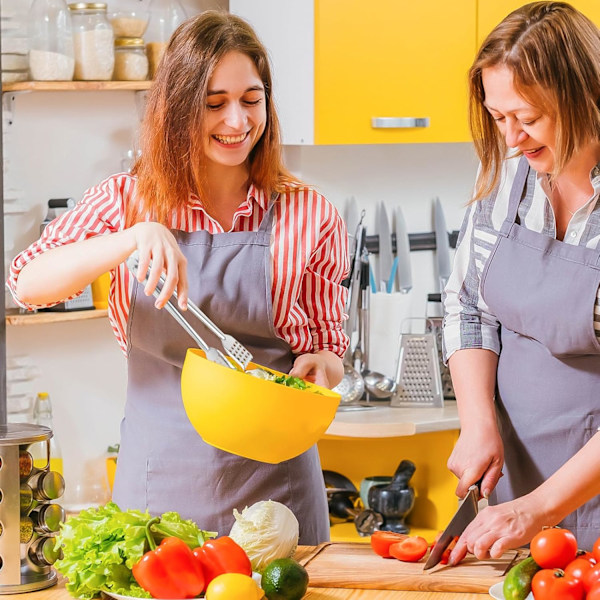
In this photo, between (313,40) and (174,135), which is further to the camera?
(313,40)

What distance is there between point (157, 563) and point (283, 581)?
16cm

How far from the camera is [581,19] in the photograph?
5.13 feet

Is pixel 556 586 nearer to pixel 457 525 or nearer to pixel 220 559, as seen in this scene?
pixel 457 525

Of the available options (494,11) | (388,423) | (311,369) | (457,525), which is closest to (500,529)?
(457,525)

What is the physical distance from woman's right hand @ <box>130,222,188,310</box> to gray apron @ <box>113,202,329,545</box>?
0.30 m

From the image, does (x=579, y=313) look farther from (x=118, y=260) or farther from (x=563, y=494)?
(x=118, y=260)

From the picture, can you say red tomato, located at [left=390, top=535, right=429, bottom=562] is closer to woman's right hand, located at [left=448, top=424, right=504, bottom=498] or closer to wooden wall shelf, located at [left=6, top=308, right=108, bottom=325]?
woman's right hand, located at [left=448, top=424, right=504, bottom=498]

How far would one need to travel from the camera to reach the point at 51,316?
Result: 8.46ft

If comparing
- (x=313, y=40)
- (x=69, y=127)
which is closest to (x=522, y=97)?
(x=313, y=40)

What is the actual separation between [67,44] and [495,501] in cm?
154

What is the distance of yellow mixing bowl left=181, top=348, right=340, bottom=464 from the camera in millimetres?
1380

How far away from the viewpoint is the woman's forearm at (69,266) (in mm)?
1479

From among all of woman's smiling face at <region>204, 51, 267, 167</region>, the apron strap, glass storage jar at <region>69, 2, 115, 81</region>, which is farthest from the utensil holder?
glass storage jar at <region>69, 2, 115, 81</region>

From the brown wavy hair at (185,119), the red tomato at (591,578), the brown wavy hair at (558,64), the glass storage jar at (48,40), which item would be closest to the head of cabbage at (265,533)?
the red tomato at (591,578)
